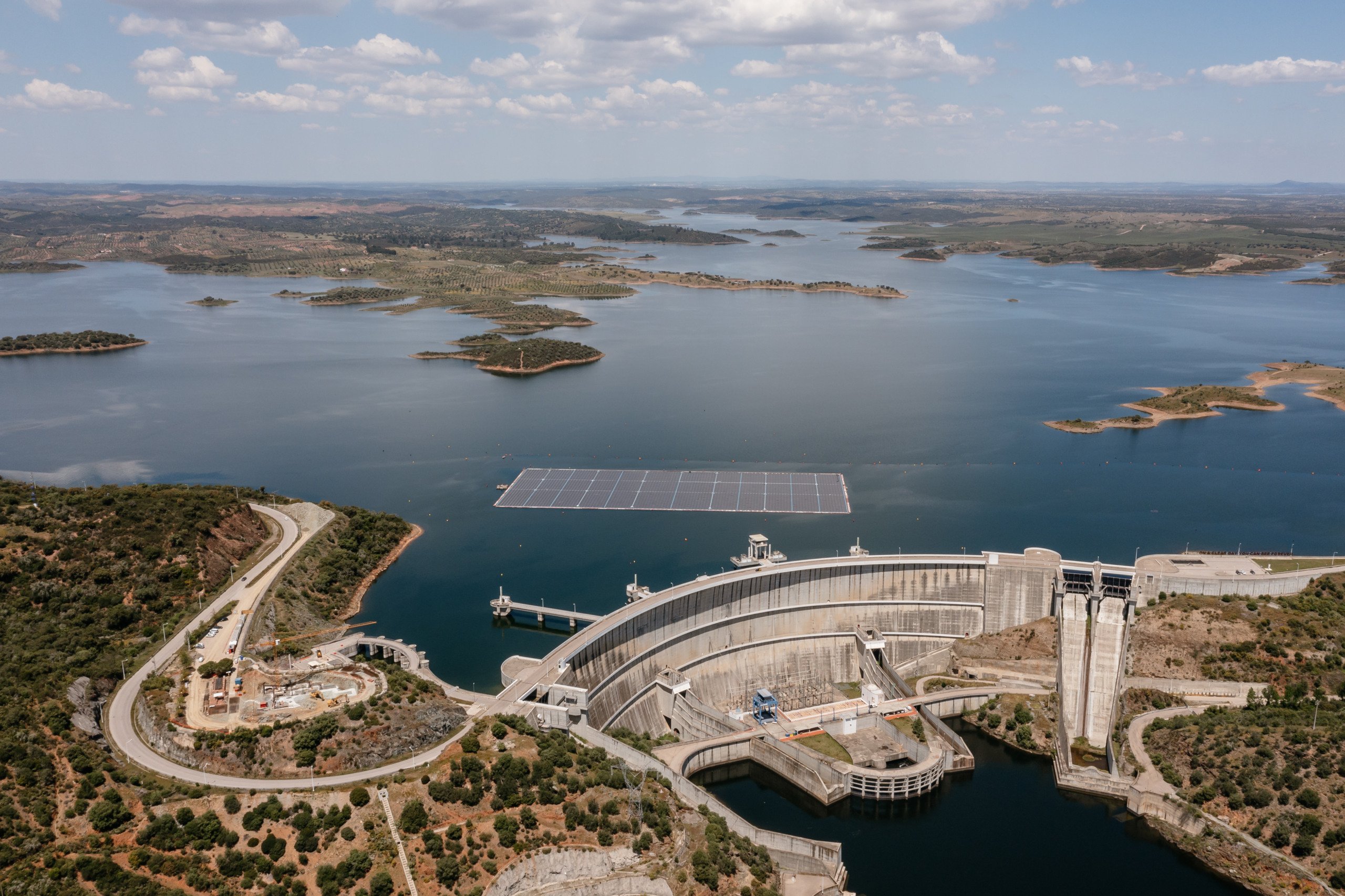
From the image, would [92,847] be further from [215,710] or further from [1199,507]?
[1199,507]

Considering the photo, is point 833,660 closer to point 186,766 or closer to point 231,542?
point 186,766

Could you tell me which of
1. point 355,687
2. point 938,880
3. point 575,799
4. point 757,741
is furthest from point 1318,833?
point 355,687

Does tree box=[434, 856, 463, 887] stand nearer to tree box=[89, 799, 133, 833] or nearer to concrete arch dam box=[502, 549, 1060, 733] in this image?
tree box=[89, 799, 133, 833]

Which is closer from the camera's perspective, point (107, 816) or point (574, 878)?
point (107, 816)

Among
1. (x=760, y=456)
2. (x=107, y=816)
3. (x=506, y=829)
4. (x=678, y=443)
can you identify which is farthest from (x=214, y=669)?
(x=678, y=443)

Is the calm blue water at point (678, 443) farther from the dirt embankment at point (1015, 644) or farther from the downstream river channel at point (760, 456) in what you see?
the dirt embankment at point (1015, 644)

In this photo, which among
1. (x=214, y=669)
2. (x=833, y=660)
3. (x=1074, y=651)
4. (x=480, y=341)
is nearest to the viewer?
(x=214, y=669)
